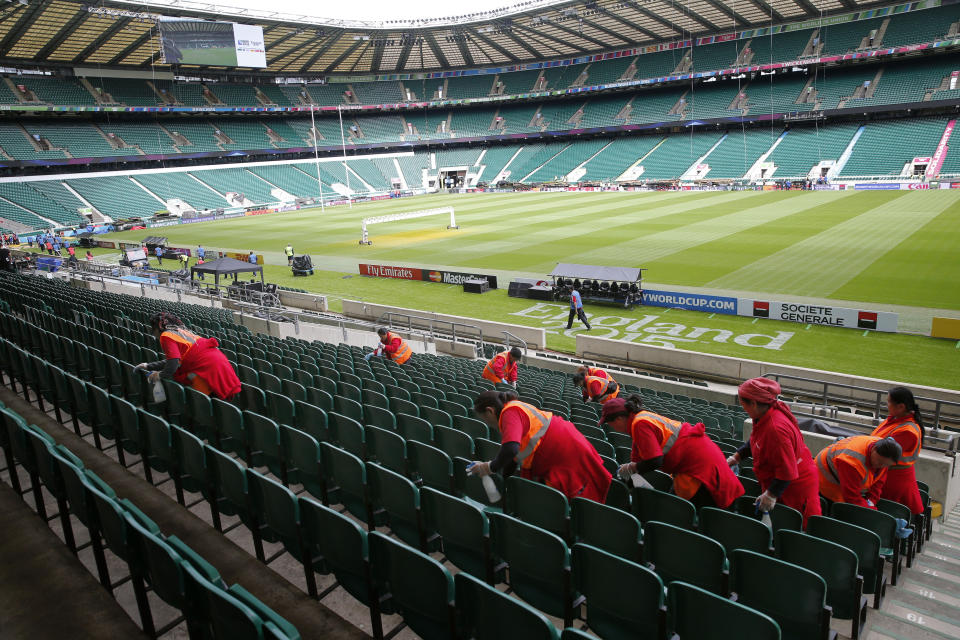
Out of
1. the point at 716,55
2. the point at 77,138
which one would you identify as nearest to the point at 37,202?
the point at 77,138

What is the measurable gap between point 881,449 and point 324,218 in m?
60.0

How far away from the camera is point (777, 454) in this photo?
4703mm

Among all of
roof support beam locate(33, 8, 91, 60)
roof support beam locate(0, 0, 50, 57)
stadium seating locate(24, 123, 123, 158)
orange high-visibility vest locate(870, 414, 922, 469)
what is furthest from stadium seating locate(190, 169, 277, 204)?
orange high-visibility vest locate(870, 414, 922, 469)

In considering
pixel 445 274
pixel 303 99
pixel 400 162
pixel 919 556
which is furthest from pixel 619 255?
pixel 303 99

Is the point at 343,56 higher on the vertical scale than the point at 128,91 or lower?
higher

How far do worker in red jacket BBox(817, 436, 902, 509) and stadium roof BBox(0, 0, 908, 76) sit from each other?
62507 millimetres

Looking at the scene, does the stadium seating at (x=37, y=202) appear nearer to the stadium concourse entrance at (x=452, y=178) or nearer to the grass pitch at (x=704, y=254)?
the grass pitch at (x=704, y=254)

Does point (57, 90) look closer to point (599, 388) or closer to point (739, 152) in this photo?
point (739, 152)

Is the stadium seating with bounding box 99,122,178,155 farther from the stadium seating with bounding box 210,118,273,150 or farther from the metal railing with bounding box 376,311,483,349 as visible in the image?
the metal railing with bounding box 376,311,483,349

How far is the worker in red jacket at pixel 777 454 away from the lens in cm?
465

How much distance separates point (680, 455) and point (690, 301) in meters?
19.2

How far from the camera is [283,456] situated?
5.87m

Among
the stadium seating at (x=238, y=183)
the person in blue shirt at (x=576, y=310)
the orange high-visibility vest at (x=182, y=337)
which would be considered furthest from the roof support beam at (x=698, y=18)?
the orange high-visibility vest at (x=182, y=337)

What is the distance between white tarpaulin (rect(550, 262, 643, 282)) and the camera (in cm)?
2384
